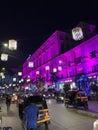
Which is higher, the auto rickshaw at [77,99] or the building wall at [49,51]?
the building wall at [49,51]

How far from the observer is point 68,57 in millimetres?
63500

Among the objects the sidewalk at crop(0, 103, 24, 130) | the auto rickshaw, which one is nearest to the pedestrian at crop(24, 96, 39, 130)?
the sidewalk at crop(0, 103, 24, 130)

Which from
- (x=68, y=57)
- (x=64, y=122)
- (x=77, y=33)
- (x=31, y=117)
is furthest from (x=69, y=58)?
(x=31, y=117)

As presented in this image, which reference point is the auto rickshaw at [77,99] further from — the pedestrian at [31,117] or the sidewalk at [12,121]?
the pedestrian at [31,117]

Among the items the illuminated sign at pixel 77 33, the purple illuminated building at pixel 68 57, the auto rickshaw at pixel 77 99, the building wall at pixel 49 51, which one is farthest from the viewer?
the building wall at pixel 49 51

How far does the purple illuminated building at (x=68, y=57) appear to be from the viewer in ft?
164

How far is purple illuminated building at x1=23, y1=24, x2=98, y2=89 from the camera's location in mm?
50062

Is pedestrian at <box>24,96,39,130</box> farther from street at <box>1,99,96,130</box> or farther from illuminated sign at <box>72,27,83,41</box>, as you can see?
illuminated sign at <box>72,27,83,41</box>

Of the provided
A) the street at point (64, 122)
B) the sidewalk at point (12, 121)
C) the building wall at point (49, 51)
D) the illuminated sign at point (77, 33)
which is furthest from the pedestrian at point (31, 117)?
the building wall at point (49, 51)

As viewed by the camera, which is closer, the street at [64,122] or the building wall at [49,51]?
the street at [64,122]

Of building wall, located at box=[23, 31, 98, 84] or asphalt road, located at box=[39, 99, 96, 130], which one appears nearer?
asphalt road, located at box=[39, 99, 96, 130]

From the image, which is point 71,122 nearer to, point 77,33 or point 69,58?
point 77,33

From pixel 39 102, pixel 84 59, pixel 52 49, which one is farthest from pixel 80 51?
pixel 39 102

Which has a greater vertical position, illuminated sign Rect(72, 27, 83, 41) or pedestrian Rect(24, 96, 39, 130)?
illuminated sign Rect(72, 27, 83, 41)
